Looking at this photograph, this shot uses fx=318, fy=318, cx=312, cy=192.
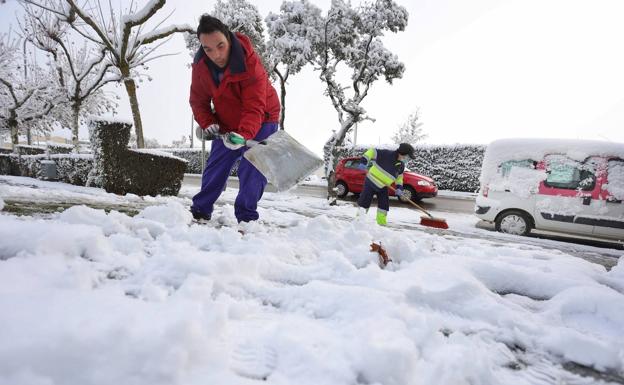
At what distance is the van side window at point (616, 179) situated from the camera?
5277 mm

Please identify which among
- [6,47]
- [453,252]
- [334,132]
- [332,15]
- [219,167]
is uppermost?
[332,15]

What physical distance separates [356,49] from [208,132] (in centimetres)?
1685

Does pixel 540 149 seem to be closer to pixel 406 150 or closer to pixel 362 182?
pixel 406 150

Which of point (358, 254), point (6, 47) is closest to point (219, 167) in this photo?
point (358, 254)

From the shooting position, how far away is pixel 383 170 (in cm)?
516

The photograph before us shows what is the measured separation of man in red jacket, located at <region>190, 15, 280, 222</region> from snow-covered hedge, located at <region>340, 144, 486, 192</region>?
37.2 feet

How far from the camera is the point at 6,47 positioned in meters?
18.0

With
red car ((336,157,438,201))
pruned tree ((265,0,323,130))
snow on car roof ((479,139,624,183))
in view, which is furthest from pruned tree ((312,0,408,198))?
snow on car roof ((479,139,624,183))

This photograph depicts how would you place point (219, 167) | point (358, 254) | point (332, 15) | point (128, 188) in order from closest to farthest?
point (358, 254) < point (219, 167) < point (128, 188) < point (332, 15)

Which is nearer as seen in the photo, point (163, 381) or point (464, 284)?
point (163, 381)

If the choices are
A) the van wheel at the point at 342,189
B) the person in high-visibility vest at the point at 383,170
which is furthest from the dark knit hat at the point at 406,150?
the van wheel at the point at 342,189

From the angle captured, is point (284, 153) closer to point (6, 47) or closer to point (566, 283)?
point (566, 283)

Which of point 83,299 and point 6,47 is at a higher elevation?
point 6,47

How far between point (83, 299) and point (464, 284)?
1636 millimetres
